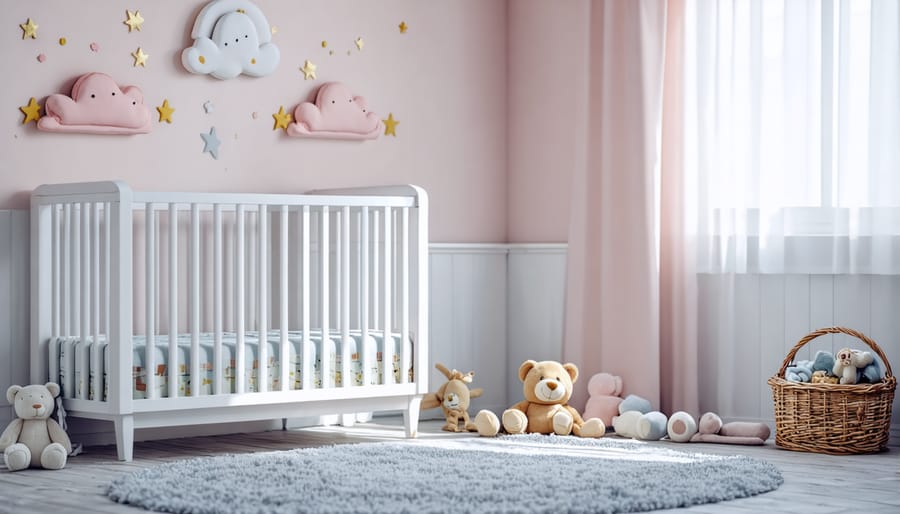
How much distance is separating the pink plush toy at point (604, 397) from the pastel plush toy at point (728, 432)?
0.36 metres

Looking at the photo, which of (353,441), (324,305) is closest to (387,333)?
(324,305)

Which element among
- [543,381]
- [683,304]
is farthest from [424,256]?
[683,304]

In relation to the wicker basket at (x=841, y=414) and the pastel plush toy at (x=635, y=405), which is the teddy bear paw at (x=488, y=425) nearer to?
the pastel plush toy at (x=635, y=405)

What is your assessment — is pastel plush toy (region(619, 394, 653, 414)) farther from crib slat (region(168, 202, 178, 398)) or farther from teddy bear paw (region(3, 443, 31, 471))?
teddy bear paw (region(3, 443, 31, 471))

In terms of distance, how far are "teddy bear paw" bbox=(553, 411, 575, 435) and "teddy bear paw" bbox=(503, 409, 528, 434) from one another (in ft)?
0.32

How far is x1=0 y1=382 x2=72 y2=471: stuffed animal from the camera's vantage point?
334 centimetres

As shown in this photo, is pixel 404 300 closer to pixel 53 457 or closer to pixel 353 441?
pixel 353 441

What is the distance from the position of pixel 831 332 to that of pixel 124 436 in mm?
2022

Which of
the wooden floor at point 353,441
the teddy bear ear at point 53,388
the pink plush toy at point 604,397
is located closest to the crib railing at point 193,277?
the teddy bear ear at point 53,388

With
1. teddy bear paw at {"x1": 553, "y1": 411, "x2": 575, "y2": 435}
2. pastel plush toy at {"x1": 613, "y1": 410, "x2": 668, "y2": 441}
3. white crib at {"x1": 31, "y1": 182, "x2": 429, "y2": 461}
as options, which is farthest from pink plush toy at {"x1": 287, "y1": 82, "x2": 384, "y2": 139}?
pastel plush toy at {"x1": 613, "y1": 410, "x2": 668, "y2": 441}

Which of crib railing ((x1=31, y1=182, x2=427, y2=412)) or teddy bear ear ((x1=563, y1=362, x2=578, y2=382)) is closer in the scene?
crib railing ((x1=31, y1=182, x2=427, y2=412))

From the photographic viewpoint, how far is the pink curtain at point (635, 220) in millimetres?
4246

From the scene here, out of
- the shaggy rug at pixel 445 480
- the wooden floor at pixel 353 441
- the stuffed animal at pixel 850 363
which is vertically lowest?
the wooden floor at pixel 353 441

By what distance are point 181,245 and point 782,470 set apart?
1.92 metres
